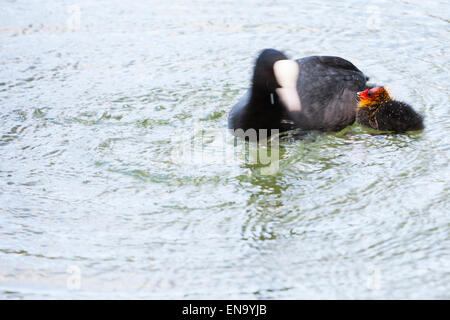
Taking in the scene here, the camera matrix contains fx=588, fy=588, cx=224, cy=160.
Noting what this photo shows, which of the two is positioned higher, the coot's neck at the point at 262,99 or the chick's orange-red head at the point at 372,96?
the coot's neck at the point at 262,99

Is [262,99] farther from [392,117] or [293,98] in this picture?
[392,117]

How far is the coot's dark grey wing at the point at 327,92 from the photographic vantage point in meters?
4.48

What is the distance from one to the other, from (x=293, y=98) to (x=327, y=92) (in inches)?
11.9

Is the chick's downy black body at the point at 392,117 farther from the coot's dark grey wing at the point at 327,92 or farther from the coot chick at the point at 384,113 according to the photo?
the coot's dark grey wing at the point at 327,92

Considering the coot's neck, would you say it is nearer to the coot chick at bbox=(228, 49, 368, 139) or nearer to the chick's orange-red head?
the coot chick at bbox=(228, 49, 368, 139)

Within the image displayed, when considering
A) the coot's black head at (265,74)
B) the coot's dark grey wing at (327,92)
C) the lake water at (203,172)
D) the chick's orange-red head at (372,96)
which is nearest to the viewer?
the lake water at (203,172)

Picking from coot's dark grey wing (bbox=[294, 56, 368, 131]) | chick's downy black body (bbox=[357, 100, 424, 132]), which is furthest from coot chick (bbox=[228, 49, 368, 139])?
chick's downy black body (bbox=[357, 100, 424, 132])

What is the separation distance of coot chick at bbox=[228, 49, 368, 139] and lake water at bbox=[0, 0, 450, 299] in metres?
0.14

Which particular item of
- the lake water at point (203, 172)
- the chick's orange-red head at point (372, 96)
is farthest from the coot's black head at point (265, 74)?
the chick's orange-red head at point (372, 96)

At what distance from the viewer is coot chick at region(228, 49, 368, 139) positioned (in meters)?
4.39

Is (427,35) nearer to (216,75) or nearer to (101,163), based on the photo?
(216,75)

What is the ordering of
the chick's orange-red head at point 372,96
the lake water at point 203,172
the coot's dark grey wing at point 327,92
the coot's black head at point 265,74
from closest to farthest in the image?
the lake water at point 203,172, the coot's black head at point 265,74, the coot's dark grey wing at point 327,92, the chick's orange-red head at point 372,96
